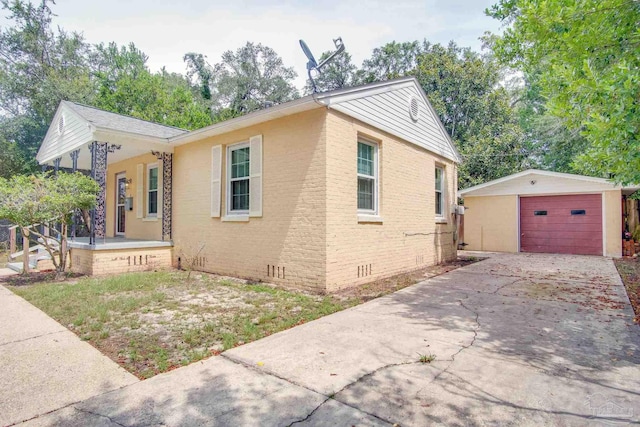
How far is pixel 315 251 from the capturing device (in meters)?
6.04

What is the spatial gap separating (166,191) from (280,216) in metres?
4.43

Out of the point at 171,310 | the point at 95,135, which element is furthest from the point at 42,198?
the point at 171,310

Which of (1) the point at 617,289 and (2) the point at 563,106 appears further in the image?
(1) the point at 617,289

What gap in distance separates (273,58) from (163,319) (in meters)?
31.4

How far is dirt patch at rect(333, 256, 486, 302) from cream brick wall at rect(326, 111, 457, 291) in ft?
0.53

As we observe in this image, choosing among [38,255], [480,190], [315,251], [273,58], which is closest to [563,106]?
[315,251]

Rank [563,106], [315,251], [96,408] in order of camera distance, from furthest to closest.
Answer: [315,251], [563,106], [96,408]

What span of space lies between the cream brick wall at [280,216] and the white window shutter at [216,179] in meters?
0.11

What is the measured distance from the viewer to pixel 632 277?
7738 millimetres

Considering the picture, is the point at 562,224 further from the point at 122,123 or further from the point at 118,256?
the point at 122,123

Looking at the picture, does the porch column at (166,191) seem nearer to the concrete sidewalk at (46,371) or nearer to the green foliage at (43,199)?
the green foliage at (43,199)

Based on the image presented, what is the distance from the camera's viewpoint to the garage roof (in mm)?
11704

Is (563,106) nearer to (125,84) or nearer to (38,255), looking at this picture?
(38,255)

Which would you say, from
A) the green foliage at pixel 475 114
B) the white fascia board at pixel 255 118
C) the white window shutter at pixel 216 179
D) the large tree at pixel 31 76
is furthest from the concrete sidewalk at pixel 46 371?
the large tree at pixel 31 76
